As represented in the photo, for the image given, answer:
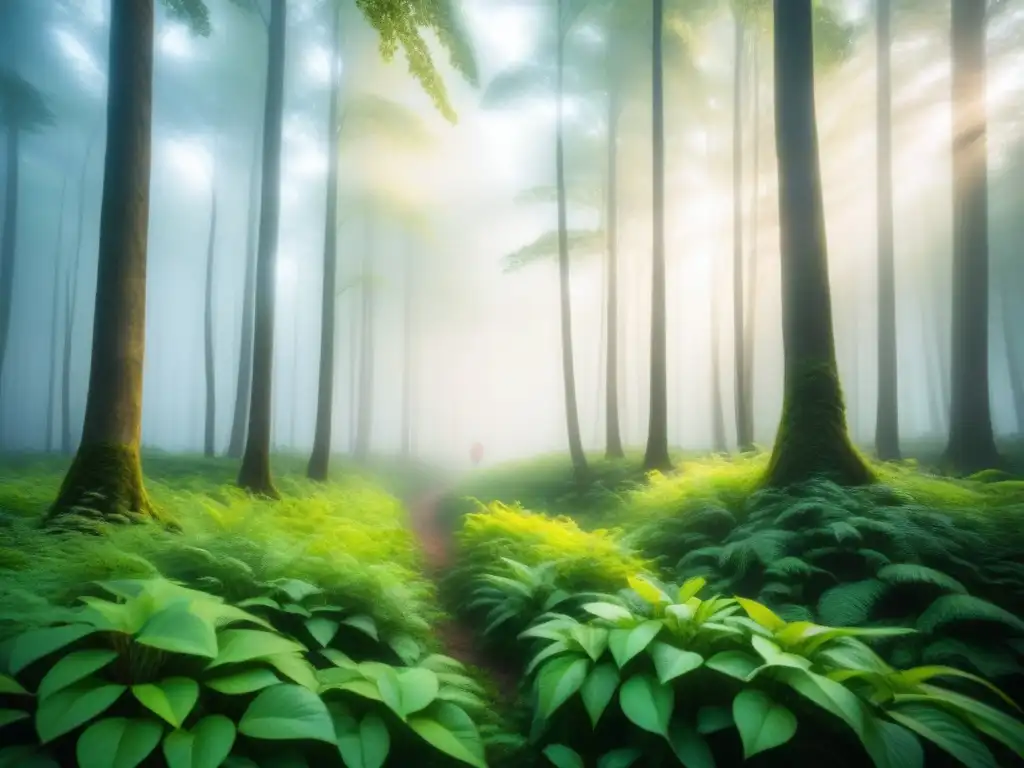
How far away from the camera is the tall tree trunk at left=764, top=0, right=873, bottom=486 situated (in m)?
6.57

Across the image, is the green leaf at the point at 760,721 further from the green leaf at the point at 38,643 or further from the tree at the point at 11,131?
the tree at the point at 11,131

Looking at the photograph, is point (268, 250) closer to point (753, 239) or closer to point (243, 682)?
point (243, 682)

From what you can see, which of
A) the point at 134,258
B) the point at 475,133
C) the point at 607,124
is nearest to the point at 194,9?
the point at 134,258

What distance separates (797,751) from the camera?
99.5 inches

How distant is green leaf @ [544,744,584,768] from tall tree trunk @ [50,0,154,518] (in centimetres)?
558

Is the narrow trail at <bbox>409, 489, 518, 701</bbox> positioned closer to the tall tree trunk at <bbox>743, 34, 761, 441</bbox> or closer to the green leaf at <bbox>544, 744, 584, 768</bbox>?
the green leaf at <bbox>544, 744, 584, 768</bbox>

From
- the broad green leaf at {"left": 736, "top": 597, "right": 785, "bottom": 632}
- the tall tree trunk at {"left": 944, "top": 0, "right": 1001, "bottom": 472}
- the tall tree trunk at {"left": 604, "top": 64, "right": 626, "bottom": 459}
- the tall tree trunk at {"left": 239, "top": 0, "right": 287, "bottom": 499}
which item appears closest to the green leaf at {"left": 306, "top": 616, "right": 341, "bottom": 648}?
the broad green leaf at {"left": 736, "top": 597, "right": 785, "bottom": 632}

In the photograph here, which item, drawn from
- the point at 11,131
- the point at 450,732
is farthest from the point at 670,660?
the point at 11,131

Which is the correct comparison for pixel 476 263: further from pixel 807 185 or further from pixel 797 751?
pixel 797 751

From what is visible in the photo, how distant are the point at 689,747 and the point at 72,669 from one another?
288 cm

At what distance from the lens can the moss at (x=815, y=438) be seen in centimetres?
644

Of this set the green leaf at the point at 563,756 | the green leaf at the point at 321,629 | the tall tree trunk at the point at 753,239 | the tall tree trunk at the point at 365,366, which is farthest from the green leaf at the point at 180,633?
the tall tree trunk at the point at 365,366

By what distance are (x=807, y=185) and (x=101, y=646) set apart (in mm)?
8860

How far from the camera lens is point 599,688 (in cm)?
277
